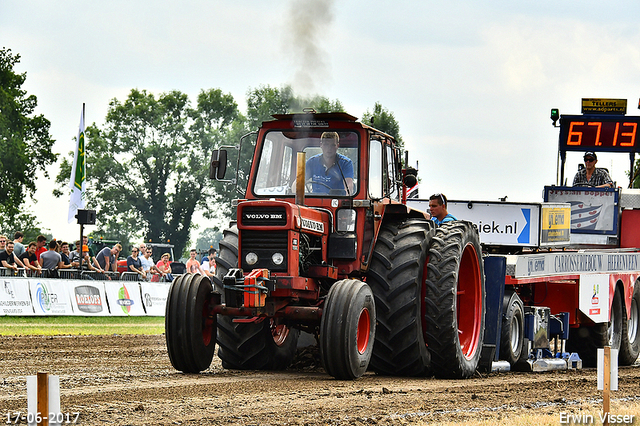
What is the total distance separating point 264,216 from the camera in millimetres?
9234

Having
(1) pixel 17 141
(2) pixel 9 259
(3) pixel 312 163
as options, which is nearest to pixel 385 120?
(1) pixel 17 141

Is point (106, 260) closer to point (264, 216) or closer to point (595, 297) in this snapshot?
point (595, 297)

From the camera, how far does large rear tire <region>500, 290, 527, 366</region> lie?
37.5 feet

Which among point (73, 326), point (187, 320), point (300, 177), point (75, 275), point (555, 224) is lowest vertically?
point (73, 326)

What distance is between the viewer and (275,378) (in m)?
9.48

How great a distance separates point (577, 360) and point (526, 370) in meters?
1.32

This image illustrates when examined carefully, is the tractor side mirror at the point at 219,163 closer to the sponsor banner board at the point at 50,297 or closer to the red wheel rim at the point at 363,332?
the red wheel rim at the point at 363,332

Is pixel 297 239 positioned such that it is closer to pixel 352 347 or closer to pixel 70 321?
pixel 352 347

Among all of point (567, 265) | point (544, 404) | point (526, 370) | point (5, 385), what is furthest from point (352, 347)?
point (567, 265)

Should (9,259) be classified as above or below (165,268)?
above

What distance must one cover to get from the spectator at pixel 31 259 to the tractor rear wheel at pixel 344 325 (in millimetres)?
12481

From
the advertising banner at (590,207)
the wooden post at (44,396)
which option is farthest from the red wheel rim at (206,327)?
the advertising banner at (590,207)

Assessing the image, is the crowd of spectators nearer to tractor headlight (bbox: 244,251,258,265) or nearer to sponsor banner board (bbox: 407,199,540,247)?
sponsor banner board (bbox: 407,199,540,247)

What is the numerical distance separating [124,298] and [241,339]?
1292cm
